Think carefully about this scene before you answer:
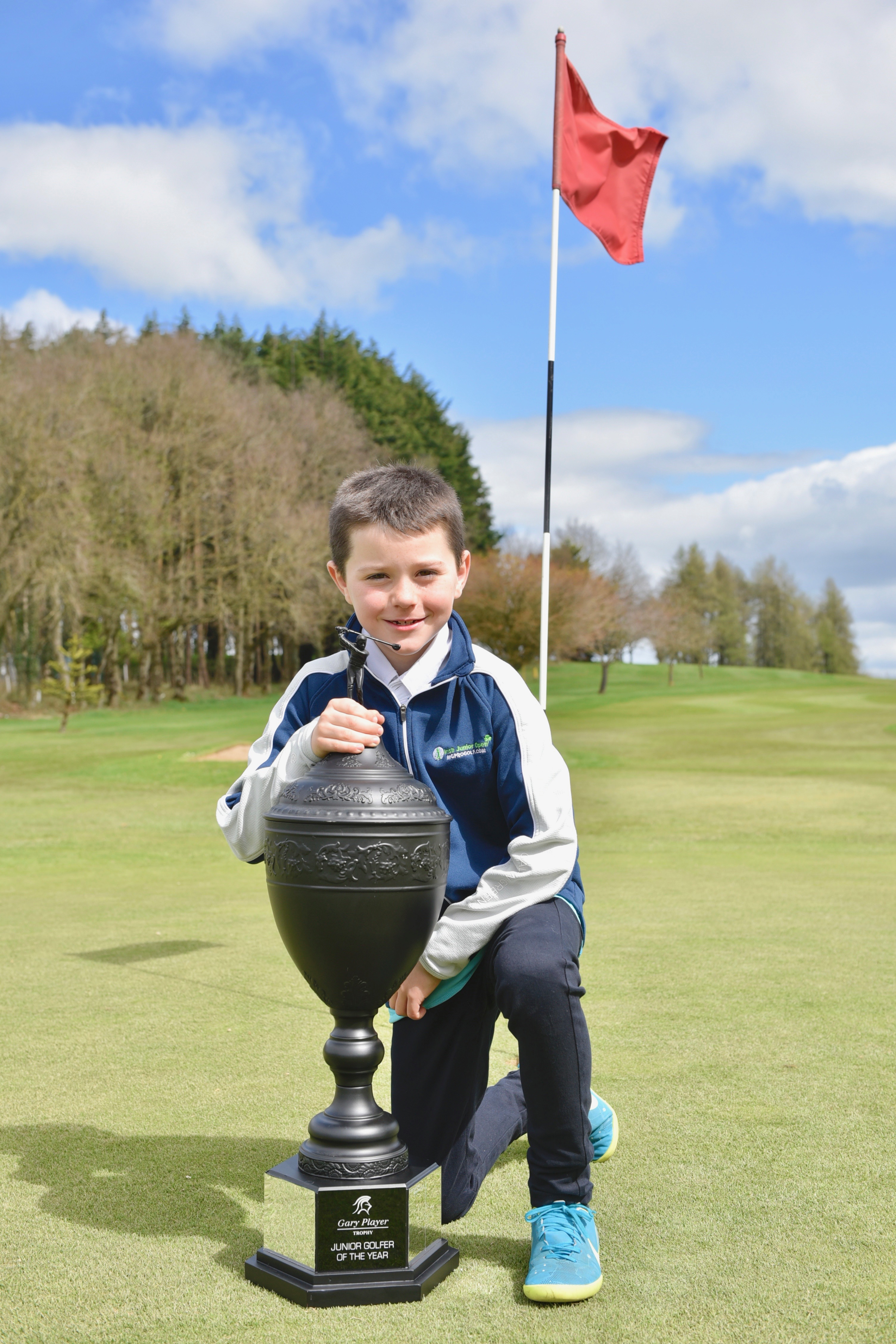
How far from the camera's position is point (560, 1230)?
107 inches

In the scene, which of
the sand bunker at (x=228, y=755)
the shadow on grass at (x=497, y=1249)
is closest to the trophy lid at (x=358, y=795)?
the shadow on grass at (x=497, y=1249)

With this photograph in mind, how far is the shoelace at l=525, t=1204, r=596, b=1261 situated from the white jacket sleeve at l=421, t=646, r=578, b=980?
60cm

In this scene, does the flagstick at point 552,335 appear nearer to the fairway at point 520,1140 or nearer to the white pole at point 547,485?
the white pole at point 547,485

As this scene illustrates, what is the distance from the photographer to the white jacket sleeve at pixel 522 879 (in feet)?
9.64

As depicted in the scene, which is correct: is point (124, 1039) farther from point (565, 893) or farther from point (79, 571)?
point (79, 571)

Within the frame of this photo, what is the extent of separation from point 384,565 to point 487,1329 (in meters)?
1.82

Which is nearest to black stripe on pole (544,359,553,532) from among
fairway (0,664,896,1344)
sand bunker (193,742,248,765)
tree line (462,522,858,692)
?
fairway (0,664,896,1344)

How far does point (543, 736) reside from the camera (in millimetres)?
3113

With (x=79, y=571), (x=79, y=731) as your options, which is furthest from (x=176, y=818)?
(x=79, y=571)

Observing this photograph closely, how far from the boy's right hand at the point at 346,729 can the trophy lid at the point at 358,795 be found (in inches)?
1.0

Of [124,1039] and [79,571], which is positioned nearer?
[124,1039]

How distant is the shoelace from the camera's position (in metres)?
2.65

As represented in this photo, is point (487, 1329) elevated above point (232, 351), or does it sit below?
below

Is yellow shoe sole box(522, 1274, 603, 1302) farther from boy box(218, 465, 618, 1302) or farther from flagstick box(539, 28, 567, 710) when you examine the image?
flagstick box(539, 28, 567, 710)
